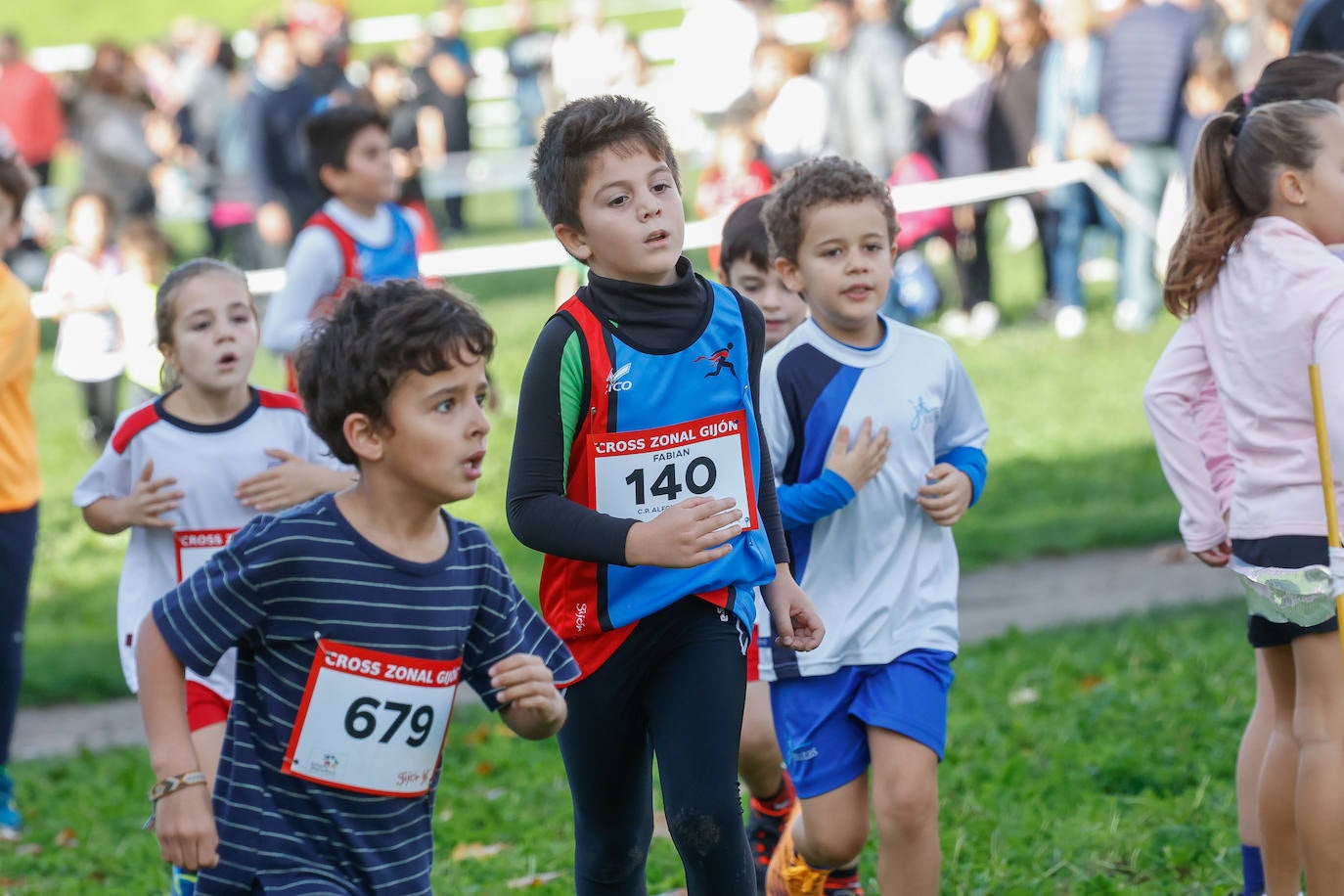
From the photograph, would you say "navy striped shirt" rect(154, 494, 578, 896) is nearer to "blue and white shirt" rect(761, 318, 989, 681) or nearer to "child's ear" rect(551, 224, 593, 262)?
"child's ear" rect(551, 224, 593, 262)

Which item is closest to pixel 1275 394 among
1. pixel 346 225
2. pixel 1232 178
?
pixel 1232 178

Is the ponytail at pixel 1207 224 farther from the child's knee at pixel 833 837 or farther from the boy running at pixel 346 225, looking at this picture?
the boy running at pixel 346 225

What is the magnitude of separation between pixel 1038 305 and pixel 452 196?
9.45m

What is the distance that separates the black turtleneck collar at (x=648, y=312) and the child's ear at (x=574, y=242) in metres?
0.06

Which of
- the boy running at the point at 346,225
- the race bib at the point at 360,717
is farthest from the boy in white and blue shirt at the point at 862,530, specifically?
the boy running at the point at 346,225

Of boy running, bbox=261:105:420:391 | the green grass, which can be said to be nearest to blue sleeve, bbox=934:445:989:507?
the green grass

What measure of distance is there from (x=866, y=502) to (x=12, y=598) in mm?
3186

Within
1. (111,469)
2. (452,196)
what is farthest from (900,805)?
(452,196)

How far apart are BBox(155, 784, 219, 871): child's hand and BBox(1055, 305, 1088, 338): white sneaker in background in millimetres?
11637

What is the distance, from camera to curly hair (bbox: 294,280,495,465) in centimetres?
330

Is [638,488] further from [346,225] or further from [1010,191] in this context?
[1010,191]

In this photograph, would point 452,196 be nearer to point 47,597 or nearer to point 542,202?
point 47,597

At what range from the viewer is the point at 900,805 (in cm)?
414

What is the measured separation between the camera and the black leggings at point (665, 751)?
369cm
